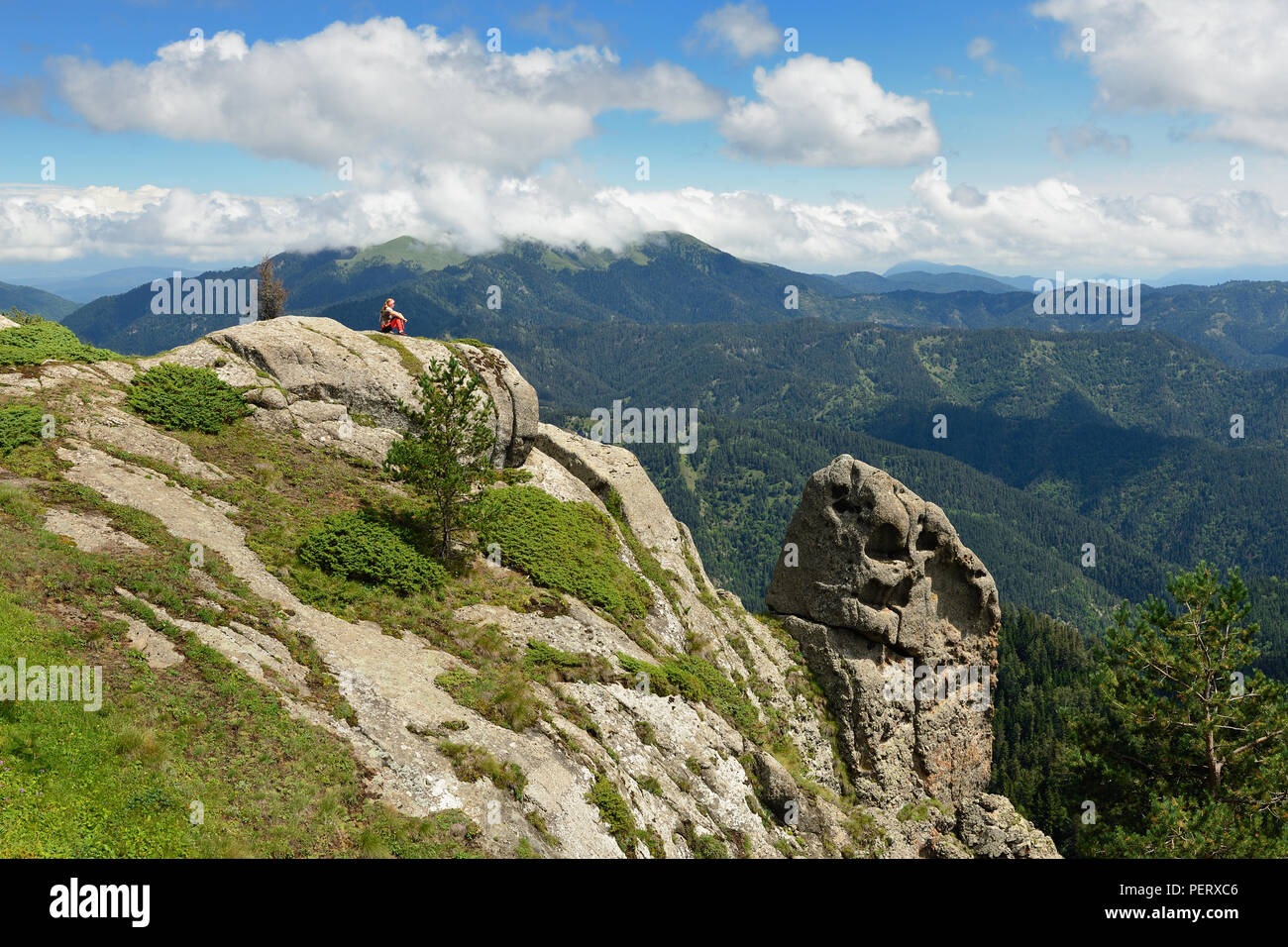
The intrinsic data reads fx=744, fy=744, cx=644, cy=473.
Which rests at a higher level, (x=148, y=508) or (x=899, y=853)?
(x=148, y=508)

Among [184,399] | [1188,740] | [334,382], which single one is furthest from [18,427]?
[1188,740]

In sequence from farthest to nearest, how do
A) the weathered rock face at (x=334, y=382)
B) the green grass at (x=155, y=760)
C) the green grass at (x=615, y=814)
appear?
the weathered rock face at (x=334, y=382), the green grass at (x=615, y=814), the green grass at (x=155, y=760)

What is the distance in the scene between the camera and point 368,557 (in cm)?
2605

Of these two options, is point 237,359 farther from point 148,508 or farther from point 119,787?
point 119,787

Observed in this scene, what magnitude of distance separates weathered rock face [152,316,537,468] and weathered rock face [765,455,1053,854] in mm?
16710

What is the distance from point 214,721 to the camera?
651 inches

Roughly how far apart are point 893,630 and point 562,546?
1809 centimetres

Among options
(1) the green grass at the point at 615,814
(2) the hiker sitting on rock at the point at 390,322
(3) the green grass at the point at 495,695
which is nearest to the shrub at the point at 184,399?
(2) the hiker sitting on rock at the point at 390,322

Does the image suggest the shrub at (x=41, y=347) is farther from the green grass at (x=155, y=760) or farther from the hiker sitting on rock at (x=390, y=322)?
the green grass at (x=155, y=760)

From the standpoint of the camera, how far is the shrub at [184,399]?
3056 centimetres

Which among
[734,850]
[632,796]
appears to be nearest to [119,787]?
[632,796]

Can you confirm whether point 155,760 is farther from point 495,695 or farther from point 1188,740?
point 1188,740

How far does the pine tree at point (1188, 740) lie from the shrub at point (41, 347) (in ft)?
157

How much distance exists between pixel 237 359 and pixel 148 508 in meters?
12.9
